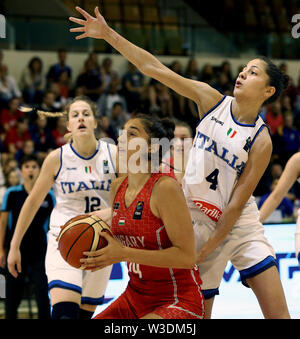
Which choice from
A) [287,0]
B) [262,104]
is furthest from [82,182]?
[287,0]

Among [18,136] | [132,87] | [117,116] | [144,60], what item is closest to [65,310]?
[144,60]

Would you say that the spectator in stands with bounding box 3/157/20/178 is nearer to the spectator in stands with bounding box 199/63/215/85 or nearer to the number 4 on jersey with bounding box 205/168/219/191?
the number 4 on jersey with bounding box 205/168/219/191

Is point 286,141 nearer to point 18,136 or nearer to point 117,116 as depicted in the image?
point 117,116

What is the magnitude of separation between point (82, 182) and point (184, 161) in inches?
42.1

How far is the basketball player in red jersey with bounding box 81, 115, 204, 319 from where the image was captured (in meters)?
2.78

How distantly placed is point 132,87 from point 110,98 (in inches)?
21.1

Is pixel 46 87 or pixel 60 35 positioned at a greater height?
pixel 60 35

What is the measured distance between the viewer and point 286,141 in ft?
31.4

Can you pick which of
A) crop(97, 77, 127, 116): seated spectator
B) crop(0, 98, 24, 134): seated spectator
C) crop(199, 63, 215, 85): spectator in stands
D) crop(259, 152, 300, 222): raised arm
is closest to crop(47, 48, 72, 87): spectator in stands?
crop(97, 77, 127, 116): seated spectator

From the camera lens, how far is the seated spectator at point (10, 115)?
29.8ft

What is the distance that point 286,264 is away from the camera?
5.18 metres

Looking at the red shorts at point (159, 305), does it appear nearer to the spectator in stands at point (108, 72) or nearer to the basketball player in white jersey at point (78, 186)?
the basketball player in white jersey at point (78, 186)

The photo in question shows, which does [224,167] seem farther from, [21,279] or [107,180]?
[21,279]
